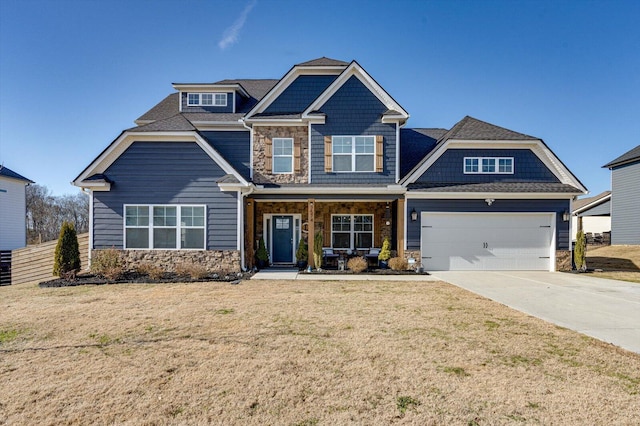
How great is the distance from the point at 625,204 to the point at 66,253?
3102cm

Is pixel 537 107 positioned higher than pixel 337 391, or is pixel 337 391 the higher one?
pixel 537 107

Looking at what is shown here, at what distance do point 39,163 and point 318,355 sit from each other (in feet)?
83.2

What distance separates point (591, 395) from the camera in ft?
10.8

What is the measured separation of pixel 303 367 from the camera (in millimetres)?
3885

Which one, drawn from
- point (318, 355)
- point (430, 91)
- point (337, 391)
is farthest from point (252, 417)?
point (430, 91)

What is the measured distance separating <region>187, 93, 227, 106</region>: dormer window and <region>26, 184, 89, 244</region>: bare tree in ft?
103

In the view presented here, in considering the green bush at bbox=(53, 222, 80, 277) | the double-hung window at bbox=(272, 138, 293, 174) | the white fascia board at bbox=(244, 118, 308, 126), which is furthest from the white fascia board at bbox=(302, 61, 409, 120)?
the green bush at bbox=(53, 222, 80, 277)

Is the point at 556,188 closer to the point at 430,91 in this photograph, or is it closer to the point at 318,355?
the point at 430,91

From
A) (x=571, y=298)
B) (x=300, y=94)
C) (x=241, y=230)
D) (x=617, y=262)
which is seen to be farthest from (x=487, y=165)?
(x=241, y=230)

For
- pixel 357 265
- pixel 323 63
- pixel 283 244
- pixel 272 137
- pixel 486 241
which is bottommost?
pixel 357 265

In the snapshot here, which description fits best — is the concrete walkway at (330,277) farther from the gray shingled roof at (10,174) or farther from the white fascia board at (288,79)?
the gray shingled roof at (10,174)

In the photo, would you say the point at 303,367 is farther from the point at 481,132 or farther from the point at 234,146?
the point at 481,132

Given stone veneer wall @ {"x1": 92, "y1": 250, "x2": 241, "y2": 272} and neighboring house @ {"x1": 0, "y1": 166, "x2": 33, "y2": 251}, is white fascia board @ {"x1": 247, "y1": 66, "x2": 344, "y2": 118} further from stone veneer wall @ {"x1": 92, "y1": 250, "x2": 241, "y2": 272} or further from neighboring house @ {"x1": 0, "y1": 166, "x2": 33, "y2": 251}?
neighboring house @ {"x1": 0, "y1": 166, "x2": 33, "y2": 251}

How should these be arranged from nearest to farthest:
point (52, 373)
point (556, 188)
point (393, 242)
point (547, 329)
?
point (52, 373) < point (547, 329) < point (556, 188) < point (393, 242)
